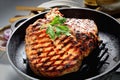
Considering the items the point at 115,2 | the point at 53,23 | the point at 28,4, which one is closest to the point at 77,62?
the point at 53,23

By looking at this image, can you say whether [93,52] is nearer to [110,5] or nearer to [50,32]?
[50,32]

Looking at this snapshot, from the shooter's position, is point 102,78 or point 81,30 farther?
point 81,30

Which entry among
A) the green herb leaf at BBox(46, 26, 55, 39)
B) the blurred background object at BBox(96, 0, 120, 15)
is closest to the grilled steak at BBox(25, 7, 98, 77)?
the green herb leaf at BBox(46, 26, 55, 39)

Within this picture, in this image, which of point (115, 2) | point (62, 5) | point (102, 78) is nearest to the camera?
point (102, 78)

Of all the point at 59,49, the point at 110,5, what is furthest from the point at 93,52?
the point at 110,5

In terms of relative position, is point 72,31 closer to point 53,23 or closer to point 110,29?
point 53,23

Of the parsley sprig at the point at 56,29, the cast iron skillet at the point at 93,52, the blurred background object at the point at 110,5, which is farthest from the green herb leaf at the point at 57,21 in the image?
the blurred background object at the point at 110,5

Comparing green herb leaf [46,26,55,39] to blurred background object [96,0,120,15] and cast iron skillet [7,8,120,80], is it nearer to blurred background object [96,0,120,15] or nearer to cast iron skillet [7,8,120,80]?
cast iron skillet [7,8,120,80]
